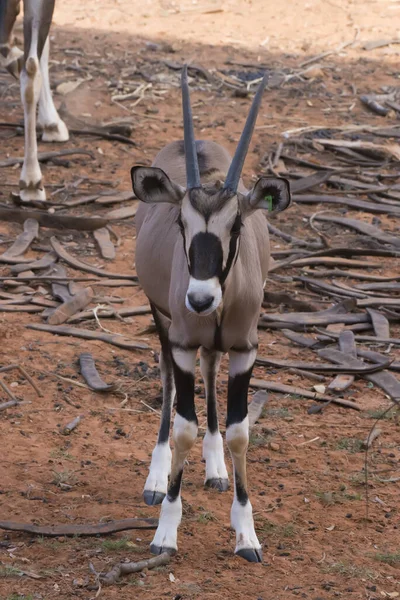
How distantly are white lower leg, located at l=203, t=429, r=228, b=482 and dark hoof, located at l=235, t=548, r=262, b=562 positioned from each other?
34.9 inches

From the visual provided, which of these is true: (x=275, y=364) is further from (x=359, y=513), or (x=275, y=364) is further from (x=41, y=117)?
(x=41, y=117)

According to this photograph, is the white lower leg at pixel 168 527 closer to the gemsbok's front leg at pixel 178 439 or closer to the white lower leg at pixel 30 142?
the gemsbok's front leg at pixel 178 439

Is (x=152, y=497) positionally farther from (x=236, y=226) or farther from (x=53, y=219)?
(x=53, y=219)

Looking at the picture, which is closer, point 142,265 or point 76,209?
point 142,265

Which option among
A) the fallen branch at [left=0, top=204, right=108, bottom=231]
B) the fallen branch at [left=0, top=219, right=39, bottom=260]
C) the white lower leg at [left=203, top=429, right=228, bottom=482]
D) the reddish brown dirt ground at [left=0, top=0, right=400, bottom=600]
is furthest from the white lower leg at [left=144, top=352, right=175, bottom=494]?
the fallen branch at [left=0, top=204, right=108, bottom=231]

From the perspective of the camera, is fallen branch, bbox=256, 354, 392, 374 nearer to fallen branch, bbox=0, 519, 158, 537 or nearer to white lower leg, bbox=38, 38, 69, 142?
fallen branch, bbox=0, 519, 158, 537

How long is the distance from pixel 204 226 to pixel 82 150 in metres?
8.24

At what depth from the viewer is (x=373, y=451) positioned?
21.5ft

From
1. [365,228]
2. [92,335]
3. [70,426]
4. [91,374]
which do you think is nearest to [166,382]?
[70,426]

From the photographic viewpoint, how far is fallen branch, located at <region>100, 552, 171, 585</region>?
Result: 4836mm

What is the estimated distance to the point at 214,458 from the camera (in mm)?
6090

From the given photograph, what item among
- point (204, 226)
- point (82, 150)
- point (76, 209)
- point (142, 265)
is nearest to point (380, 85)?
point (82, 150)

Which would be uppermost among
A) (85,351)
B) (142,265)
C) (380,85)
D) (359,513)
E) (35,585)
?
(142,265)

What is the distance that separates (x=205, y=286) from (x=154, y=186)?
730 mm
